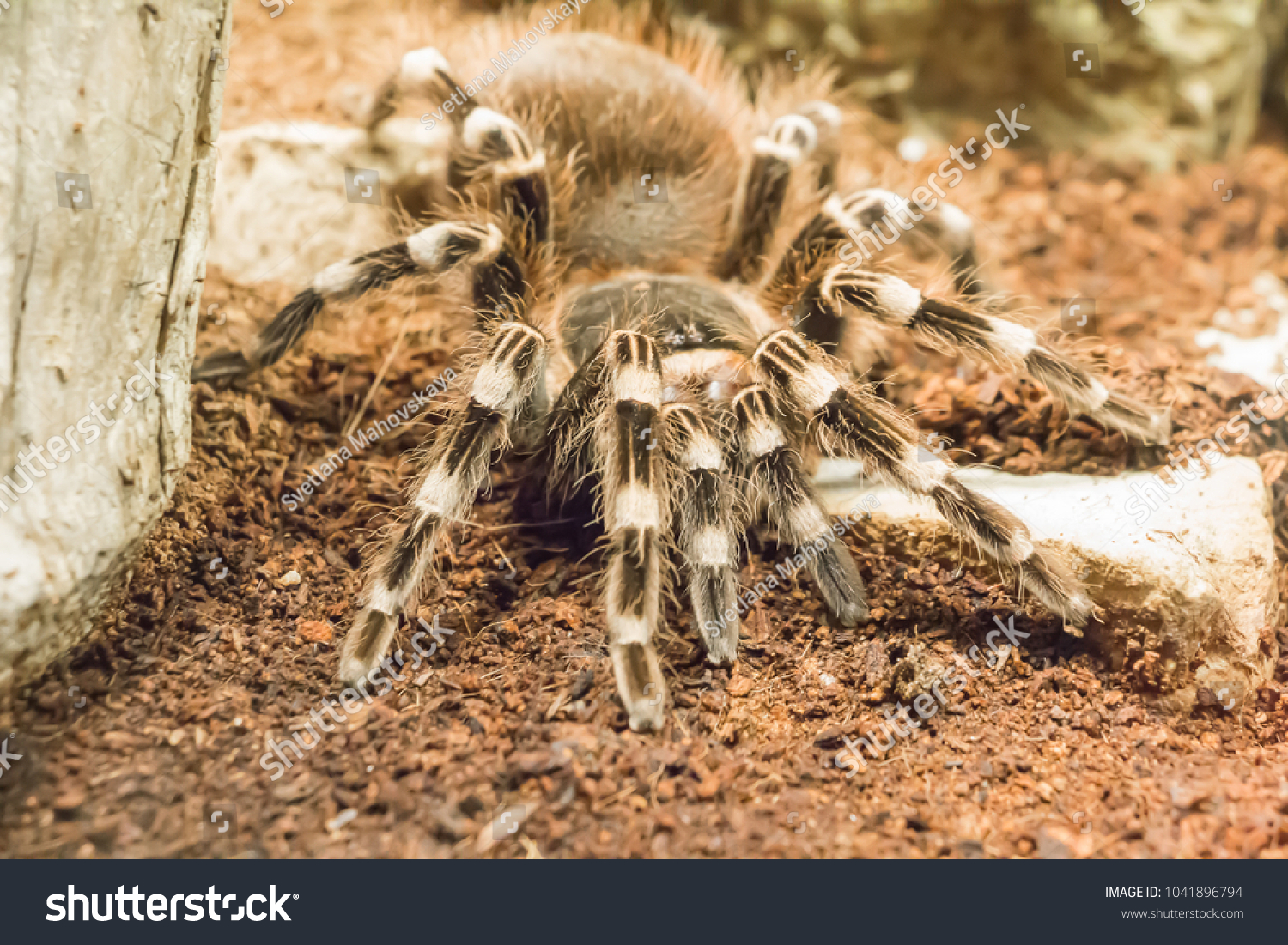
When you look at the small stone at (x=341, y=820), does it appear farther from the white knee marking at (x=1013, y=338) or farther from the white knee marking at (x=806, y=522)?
the white knee marking at (x=1013, y=338)

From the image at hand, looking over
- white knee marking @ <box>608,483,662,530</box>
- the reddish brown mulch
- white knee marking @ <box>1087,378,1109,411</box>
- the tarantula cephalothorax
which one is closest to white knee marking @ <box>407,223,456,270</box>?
the tarantula cephalothorax

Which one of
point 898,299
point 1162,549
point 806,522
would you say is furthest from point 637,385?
point 1162,549

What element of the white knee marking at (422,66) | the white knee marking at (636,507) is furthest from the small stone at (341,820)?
the white knee marking at (422,66)

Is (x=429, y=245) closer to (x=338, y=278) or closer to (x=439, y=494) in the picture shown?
(x=338, y=278)

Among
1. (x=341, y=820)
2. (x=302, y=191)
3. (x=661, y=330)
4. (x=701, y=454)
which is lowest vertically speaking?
(x=341, y=820)

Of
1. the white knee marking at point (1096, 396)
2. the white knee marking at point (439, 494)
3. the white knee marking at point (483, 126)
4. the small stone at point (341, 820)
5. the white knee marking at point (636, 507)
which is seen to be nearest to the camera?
the small stone at point (341, 820)

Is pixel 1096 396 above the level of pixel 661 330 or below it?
below
